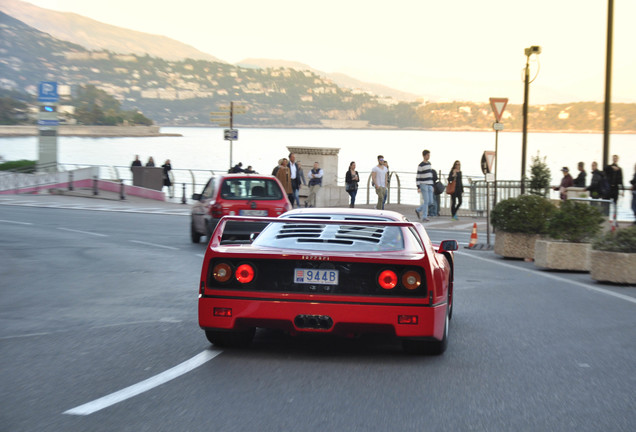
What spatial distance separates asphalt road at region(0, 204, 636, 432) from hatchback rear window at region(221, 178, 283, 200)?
18.4 ft

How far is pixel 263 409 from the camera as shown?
562 cm

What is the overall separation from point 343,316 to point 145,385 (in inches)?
62.8

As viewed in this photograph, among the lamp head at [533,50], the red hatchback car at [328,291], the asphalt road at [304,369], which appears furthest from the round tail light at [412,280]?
the lamp head at [533,50]

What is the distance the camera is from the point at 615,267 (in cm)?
1347

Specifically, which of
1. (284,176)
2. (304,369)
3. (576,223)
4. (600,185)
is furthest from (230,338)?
(284,176)

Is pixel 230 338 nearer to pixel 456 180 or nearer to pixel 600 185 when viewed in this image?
pixel 600 185

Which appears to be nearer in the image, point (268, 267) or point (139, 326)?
point (268, 267)

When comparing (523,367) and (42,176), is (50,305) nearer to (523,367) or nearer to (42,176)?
(523,367)

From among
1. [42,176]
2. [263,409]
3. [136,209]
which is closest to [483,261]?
[263,409]

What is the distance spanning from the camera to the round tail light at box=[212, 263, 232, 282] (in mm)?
7277

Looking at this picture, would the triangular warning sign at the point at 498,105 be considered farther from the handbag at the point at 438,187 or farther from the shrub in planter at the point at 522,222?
the handbag at the point at 438,187

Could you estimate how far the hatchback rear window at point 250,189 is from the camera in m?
18.2

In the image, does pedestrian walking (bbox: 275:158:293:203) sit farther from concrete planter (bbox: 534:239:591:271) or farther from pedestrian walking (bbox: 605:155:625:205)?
concrete planter (bbox: 534:239:591:271)

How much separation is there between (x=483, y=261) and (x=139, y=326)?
9518 millimetres
